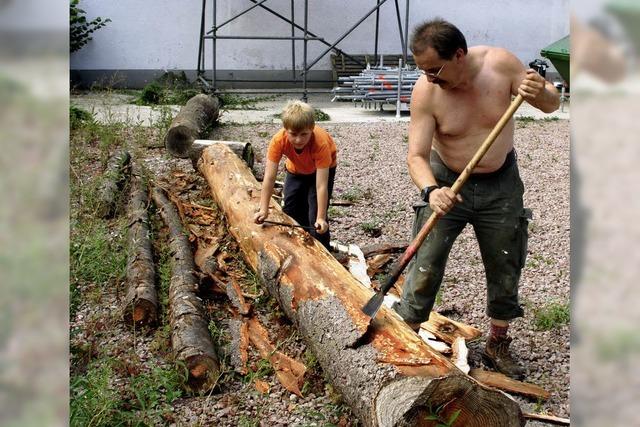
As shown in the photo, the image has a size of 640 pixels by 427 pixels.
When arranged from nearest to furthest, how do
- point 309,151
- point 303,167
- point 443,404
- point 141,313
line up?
point 443,404
point 141,313
point 309,151
point 303,167

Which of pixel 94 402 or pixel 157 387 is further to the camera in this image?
pixel 157 387

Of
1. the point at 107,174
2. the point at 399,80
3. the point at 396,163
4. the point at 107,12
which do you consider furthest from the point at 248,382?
the point at 107,12

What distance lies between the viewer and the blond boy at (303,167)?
4.88m

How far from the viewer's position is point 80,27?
16.0m

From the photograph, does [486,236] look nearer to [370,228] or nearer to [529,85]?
[529,85]

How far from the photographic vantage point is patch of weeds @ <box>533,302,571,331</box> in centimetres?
466

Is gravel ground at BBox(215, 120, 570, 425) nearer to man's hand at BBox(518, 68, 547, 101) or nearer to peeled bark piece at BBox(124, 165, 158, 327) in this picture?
man's hand at BBox(518, 68, 547, 101)

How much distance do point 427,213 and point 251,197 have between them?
2.29 m

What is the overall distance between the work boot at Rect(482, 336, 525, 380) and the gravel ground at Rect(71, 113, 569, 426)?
93mm

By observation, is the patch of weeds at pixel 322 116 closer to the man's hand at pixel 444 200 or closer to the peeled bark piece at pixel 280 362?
the peeled bark piece at pixel 280 362

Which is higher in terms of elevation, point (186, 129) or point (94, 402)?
point (186, 129)

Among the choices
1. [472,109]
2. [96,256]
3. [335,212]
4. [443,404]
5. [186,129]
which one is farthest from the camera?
[186,129]

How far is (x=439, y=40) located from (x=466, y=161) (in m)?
0.66
